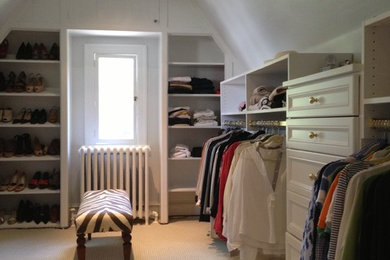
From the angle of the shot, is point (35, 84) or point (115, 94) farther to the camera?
point (115, 94)

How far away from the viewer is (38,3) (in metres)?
3.96

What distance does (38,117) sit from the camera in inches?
162

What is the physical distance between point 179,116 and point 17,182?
186 centimetres

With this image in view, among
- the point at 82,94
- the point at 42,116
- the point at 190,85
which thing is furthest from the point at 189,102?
the point at 42,116

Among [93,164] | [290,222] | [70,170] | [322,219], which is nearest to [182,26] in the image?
[93,164]

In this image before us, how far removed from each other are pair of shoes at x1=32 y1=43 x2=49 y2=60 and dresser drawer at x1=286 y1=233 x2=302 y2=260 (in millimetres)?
3197

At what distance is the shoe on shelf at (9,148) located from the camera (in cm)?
403

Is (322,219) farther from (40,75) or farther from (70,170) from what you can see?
(40,75)

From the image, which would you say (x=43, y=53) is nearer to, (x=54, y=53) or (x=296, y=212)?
(x=54, y=53)

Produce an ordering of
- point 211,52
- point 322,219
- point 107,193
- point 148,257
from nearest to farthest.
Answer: point 322,219, point 148,257, point 107,193, point 211,52

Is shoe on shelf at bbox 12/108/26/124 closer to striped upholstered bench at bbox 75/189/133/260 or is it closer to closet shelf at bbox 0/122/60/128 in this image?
A: closet shelf at bbox 0/122/60/128

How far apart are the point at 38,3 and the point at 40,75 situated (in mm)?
778

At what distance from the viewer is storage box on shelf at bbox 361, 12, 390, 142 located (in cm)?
152

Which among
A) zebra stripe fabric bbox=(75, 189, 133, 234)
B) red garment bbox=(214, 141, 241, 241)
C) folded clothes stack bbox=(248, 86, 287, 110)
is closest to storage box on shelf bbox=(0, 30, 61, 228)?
zebra stripe fabric bbox=(75, 189, 133, 234)
